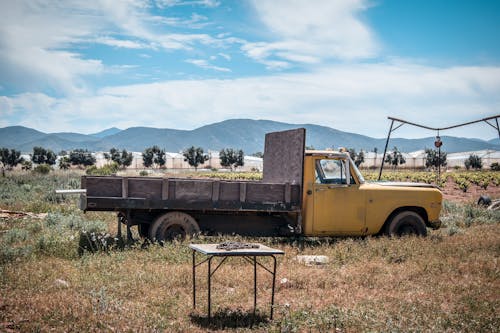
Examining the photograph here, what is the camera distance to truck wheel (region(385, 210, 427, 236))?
12023mm

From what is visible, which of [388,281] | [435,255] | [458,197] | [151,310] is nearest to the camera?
[151,310]

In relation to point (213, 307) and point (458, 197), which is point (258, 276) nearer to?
point (213, 307)

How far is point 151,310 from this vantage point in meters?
6.91

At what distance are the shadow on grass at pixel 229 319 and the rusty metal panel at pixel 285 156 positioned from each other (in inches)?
190

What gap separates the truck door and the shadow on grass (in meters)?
4.78

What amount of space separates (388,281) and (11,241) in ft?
24.6

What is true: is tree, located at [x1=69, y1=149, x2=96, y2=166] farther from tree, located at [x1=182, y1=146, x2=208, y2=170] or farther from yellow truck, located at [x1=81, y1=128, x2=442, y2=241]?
yellow truck, located at [x1=81, y1=128, x2=442, y2=241]

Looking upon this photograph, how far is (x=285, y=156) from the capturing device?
12.2 metres

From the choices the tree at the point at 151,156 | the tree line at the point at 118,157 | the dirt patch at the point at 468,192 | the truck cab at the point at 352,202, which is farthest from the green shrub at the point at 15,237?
the tree at the point at 151,156

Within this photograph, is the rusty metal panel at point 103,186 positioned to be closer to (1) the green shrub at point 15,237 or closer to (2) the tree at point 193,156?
(1) the green shrub at point 15,237

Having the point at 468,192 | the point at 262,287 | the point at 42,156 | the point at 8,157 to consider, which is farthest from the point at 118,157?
the point at 262,287

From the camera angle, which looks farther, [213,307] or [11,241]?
[11,241]

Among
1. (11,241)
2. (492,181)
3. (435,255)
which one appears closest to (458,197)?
(492,181)

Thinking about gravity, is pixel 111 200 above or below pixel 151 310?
above
